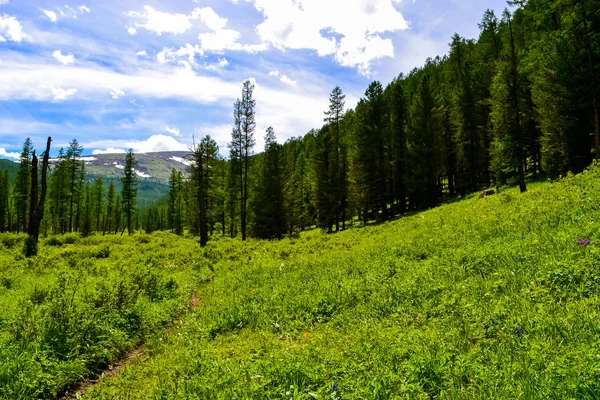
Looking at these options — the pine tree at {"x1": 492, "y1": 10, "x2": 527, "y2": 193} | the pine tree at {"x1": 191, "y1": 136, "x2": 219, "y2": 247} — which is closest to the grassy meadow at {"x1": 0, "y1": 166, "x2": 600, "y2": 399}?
the pine tree at {"x1": 492, "y1": 10, "x2": 527, "y2": 193}

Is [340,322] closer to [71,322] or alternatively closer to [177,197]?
[71,322]

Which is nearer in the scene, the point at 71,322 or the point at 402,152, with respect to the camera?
the point at 71,322

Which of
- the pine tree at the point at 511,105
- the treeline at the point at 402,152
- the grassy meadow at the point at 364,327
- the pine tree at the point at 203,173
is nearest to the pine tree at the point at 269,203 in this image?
the treeline at the point at 402,152

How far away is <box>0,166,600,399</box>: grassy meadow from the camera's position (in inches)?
155

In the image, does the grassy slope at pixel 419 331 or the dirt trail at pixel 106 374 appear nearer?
the grassy slope at pixel 419 331

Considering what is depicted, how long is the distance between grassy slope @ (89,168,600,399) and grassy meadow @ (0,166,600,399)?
0.03 m

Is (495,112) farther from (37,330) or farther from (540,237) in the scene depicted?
(37,330)

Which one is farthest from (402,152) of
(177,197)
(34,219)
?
(177,197)

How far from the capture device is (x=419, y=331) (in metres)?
5.34

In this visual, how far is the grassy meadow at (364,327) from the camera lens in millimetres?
3930

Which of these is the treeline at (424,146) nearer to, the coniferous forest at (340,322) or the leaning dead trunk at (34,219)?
the coniferous forest at (340,322)

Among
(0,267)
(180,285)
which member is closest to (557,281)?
(180,285)

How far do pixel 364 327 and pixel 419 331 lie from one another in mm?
1242

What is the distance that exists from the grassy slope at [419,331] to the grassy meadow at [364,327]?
0.03 meters
